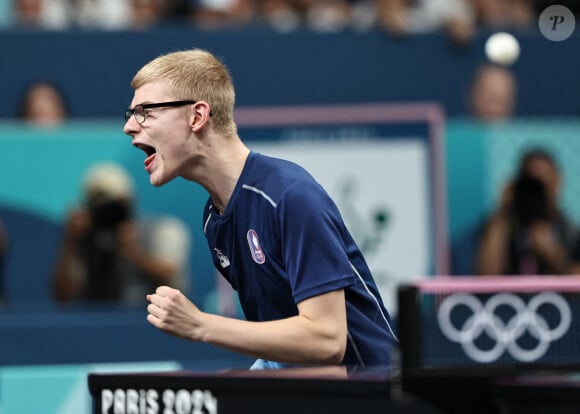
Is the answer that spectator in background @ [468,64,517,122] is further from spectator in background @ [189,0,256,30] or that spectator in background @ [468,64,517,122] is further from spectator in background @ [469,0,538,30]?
spectator in background @ [189,0,256,30]

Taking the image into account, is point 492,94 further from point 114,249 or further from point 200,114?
point 200,114

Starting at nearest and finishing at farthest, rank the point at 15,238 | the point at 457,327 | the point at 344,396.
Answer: the point at 344,396 → the point at 457,327 → the point at 15,238

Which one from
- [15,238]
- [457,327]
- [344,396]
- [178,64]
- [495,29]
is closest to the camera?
[344,396]

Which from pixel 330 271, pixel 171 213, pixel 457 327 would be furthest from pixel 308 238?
pixel 171 213

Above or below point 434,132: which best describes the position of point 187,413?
below

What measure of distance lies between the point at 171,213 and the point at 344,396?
583 centimetres

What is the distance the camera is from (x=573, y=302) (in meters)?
3.51

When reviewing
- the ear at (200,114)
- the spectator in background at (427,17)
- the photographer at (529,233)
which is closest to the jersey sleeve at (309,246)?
the ear at (200,114)

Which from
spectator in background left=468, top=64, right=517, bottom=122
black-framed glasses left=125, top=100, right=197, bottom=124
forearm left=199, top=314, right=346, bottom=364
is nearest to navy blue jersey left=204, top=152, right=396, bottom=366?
forearm left=199, top=314, right=346, bottom=364

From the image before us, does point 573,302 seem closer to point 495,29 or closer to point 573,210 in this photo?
point 573,210

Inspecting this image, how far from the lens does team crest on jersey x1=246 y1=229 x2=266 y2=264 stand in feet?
13.8

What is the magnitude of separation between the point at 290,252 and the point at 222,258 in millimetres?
566

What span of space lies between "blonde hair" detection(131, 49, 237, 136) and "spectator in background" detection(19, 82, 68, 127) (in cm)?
503

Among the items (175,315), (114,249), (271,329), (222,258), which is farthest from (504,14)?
(175,315)
